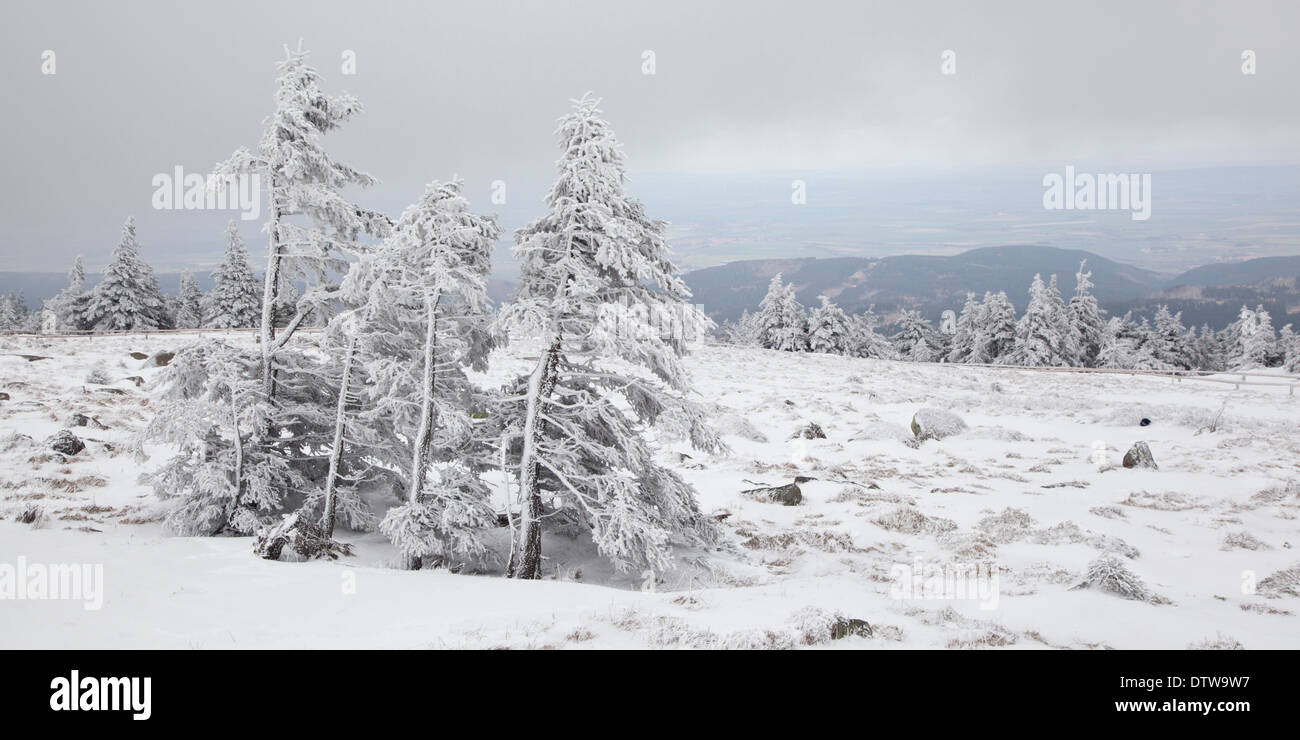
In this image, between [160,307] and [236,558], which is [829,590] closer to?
[236,558]

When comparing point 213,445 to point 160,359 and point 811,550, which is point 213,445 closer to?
point 811,550

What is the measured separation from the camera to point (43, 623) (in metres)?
5.62

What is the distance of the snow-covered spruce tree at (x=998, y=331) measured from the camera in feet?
195

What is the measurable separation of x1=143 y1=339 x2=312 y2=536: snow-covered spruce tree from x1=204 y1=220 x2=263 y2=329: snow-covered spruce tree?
4470cm

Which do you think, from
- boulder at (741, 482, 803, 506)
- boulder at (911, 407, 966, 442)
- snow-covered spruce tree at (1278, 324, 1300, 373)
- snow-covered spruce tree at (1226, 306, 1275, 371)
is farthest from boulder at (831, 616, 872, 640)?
snow-covered spruce tree at (1226, 306, 1275, 371)

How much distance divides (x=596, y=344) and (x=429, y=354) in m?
2.71

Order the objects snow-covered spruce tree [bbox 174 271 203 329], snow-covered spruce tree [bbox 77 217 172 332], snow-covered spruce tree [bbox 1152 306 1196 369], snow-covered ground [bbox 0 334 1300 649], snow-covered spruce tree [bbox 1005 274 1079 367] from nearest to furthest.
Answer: snow-covered ground [bbox 0 334 1300 649]
snow-covered spruce tree [bbox 77 217 172 332]
snow-covered spruce tree [bbox 1005 274 1079 367]
snow-covered spruce tree [bbox 174 271 203 329]
snow-covered spruce tree [bbox 1152 306 1196 369]

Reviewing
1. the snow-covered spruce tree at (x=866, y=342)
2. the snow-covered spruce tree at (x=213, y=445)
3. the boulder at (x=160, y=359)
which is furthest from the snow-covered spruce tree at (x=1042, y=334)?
the boulder at (x=160, y=359)

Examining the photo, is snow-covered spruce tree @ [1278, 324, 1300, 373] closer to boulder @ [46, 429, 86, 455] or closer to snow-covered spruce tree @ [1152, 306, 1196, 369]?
snow-covered spruce tree @ [1152, 306, 1196, 369]

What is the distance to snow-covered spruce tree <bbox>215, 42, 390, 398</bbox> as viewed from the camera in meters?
11.3

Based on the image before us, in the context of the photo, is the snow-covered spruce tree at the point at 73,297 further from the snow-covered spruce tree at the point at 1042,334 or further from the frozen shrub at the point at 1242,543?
the snow-covered spruce tree at the point at 1042,334

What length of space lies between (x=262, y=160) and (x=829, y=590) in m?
12.4
